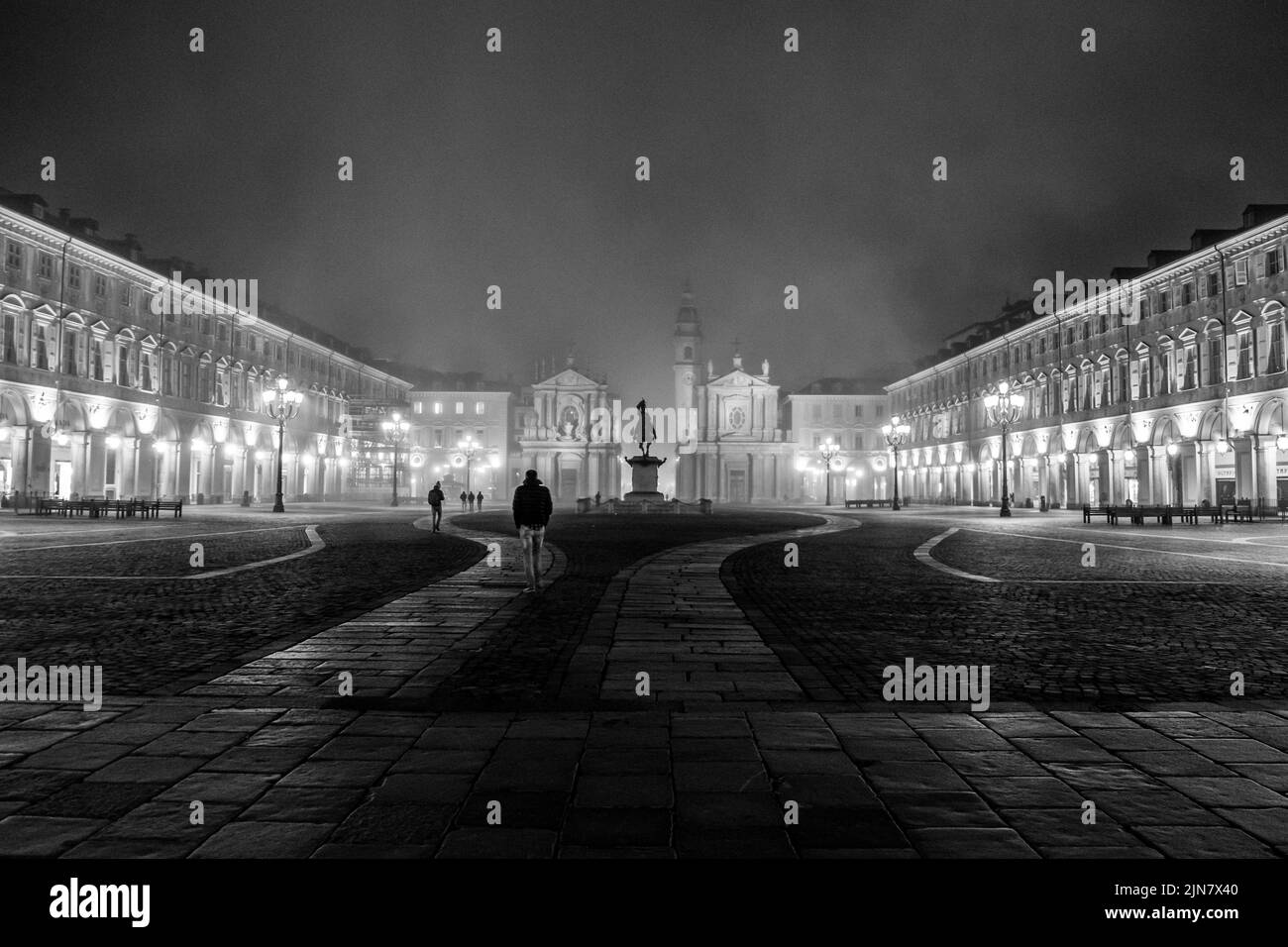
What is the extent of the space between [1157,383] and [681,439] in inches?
2647

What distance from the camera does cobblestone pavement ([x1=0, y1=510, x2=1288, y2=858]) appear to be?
3.42m

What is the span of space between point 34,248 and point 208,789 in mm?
49792

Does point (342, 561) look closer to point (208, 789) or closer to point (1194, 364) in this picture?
point (208, 789)

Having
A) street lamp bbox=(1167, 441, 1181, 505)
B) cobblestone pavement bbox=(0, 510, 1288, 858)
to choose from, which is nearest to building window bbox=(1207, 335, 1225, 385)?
street lamp bbox=(1167, 441, 1181, 505)

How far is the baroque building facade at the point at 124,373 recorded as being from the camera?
41719mm

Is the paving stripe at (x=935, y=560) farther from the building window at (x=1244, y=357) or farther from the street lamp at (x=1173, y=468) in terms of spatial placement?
the street lamp at (x=1173, y=468)

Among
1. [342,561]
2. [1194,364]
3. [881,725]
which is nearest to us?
[881,725]

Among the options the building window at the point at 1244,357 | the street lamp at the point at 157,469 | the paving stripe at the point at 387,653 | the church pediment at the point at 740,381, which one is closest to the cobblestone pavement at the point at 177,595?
the paving stripe at the point at 387,653

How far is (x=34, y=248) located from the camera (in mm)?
42750

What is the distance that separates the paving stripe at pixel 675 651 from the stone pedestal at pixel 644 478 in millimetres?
42068

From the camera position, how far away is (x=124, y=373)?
49.3m

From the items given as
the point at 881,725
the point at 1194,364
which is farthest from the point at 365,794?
the point at 1194,364

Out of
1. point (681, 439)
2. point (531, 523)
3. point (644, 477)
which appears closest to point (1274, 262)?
point (644, 477)

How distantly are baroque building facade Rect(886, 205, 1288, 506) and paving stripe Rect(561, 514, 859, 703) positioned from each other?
131ft
